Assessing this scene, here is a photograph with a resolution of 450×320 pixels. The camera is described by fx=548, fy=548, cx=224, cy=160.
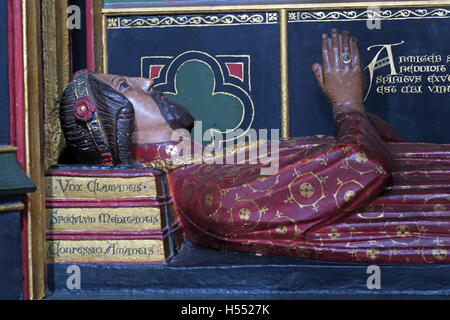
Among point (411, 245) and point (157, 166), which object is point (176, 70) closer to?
point (157, 166)

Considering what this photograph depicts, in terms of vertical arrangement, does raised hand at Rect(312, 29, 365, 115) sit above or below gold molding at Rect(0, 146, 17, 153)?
above

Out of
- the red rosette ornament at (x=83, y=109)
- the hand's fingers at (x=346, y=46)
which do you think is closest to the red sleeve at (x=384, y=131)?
the hand's fingers at (x=346, y=46)

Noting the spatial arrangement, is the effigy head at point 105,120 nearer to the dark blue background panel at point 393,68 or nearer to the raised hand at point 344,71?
the raised hand at point 344,71

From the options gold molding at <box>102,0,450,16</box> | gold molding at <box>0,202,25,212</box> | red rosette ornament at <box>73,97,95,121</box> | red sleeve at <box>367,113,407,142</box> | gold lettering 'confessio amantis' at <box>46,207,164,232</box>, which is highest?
gold molding at <box>102,0,450,16</box>

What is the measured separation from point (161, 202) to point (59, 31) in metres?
0.94

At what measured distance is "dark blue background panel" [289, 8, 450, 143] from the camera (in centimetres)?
295

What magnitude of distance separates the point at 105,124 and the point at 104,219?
1.26 ft

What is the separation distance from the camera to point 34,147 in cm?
172

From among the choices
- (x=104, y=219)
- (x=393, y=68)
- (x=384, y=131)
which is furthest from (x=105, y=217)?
(x=393, y=68)

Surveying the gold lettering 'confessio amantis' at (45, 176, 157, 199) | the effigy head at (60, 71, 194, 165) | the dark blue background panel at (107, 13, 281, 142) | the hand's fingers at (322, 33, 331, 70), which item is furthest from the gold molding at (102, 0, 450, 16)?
the gold lettering 'confessio amantis' at (45, 176, 157, 199)

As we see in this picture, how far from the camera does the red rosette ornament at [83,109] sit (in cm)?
195

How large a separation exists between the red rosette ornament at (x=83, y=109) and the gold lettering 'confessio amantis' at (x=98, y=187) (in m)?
0.26

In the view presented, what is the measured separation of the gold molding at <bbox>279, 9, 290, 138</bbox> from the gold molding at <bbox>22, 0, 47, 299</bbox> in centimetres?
153

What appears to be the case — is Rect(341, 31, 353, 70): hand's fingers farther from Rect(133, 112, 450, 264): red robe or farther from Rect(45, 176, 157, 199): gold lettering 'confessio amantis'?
Rect(45, 176, 157, 199): gold lettering 'confessio amantis'
